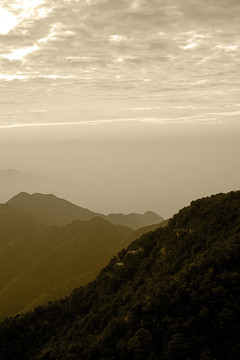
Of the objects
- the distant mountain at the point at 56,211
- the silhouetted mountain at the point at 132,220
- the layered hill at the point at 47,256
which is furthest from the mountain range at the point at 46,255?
the silhouetted mountain at the point at 132,220

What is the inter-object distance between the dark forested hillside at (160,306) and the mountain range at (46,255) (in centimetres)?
2249

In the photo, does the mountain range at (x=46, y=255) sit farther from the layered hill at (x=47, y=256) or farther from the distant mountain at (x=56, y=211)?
the distant mountain at (x=56, y=211)

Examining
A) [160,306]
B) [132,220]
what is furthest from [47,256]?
[132,220]

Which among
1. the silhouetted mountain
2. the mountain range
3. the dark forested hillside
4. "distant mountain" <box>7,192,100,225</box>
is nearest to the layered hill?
the mountain range

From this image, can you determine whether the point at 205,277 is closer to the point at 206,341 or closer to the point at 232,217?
the point at 206,341

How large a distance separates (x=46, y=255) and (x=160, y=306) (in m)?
63.3

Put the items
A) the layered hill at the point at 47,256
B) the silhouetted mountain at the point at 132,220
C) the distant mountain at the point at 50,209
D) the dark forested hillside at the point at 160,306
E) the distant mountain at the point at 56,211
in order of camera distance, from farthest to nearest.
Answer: the silhouetted mountain at the point at 132,220, the distant mountain at the point at 56,211, the distant mountain at the point at 50,209, the layered hill at the point at 47,256, the dark forested hillside at the point at 160,306

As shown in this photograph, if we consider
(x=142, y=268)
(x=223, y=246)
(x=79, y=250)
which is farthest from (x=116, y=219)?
(x=223, y=246)

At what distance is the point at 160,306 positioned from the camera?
23.4m

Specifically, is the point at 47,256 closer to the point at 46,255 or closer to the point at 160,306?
the point at 46,255

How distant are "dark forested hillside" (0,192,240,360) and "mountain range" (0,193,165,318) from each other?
2249cm

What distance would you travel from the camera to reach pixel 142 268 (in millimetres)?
37062

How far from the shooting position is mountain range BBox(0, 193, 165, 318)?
205ft

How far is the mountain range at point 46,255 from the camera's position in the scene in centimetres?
6238
